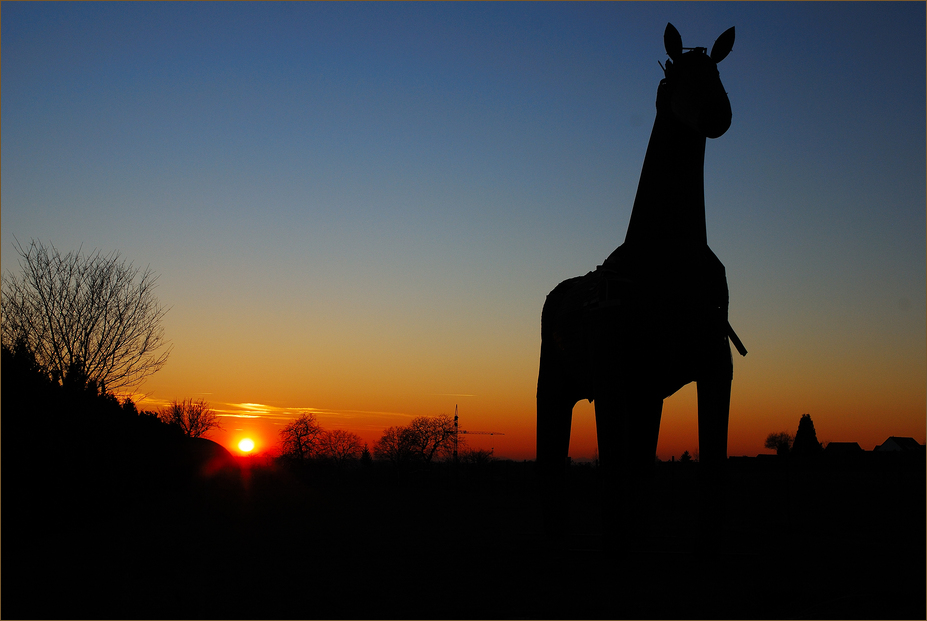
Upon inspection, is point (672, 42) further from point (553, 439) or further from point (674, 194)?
point (553, 439)

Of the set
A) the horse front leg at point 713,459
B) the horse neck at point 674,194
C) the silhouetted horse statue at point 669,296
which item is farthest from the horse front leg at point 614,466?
the horse neck at point 674,194

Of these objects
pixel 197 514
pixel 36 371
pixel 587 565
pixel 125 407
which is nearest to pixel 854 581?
pixel 587 565

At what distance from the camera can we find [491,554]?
9.65 m

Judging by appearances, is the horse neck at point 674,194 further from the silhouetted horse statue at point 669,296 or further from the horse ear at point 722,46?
the horse ear at point 722,46

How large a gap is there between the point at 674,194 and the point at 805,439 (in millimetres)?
66809

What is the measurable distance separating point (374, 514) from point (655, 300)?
36.7 feet

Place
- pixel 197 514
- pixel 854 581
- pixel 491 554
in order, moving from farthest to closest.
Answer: pixel 197 514, pixel 491 554, pixel 854 581

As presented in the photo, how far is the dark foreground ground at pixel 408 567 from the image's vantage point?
644 centimetres

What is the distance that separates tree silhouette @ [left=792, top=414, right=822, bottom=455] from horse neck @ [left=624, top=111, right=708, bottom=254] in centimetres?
6256

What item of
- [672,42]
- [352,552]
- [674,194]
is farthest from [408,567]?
[672,42]

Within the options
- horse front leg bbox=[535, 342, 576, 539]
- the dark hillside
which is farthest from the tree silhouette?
horse front leg bbox=[535, 342, 576, 539]

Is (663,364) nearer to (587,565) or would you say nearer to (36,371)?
(587,565)

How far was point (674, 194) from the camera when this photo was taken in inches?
347

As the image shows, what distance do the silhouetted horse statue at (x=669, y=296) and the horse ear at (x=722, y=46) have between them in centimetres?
1
